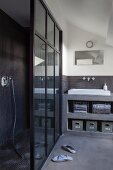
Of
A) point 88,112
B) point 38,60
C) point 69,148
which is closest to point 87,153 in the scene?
point 69,148

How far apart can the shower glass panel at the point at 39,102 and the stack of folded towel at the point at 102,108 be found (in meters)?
1.75

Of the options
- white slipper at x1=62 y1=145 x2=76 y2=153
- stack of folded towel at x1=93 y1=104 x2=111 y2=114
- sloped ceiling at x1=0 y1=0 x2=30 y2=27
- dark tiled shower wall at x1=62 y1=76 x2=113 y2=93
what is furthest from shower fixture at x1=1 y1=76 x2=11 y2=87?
stack of folded towel at x1=93 y1=104 x2=111 y2=114

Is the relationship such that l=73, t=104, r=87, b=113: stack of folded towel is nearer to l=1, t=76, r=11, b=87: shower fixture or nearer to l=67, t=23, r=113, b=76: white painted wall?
l=67, t=23, r=113, b=76: white painted wall

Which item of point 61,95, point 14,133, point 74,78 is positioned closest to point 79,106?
point 61,95

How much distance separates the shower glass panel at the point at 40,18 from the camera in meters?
2.43

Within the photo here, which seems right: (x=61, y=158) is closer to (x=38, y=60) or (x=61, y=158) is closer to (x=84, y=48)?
(x=38, y=60)

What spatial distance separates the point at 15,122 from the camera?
163 inches

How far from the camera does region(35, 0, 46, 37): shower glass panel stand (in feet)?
7.97

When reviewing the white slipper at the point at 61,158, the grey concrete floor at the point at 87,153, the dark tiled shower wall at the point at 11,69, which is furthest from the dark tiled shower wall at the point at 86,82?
the white slipper at the point at 61,158

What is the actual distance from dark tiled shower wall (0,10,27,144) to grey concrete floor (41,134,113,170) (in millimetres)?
1072

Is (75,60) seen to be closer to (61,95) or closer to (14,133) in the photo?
(61,95)

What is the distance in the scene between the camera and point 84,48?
15.8ft

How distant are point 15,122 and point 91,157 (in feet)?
6.07

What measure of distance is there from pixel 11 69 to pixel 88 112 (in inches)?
76.8
